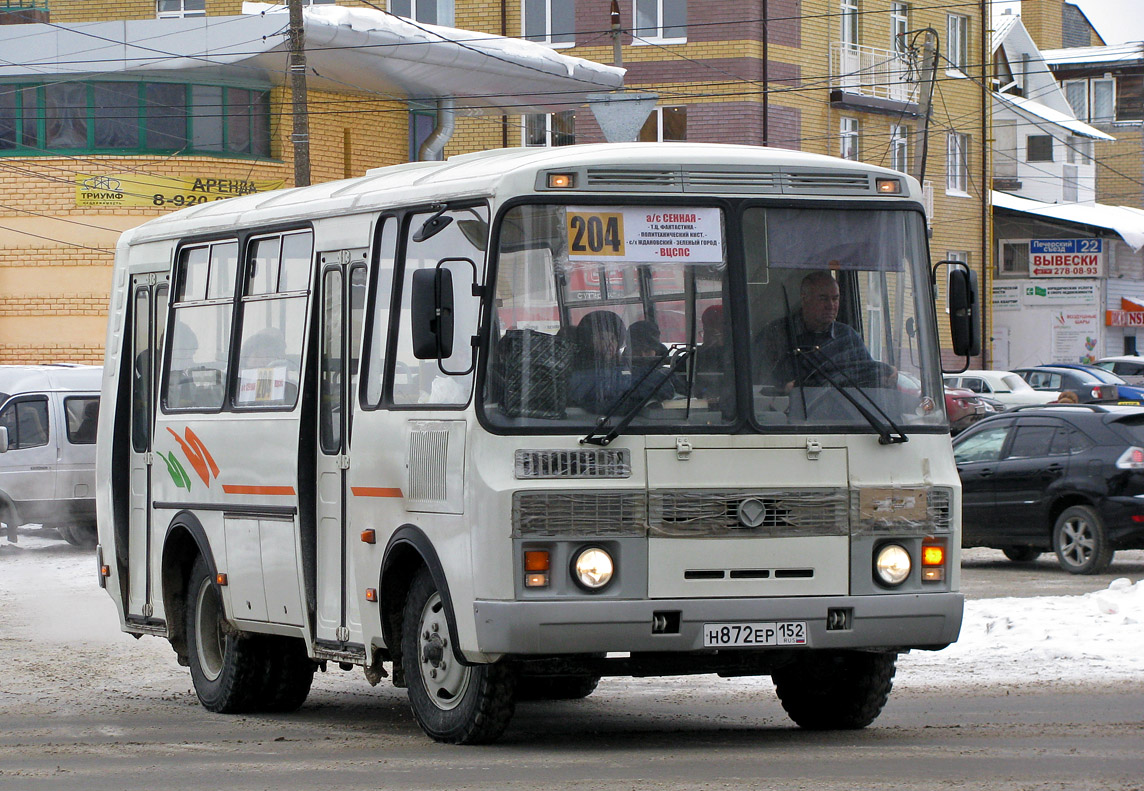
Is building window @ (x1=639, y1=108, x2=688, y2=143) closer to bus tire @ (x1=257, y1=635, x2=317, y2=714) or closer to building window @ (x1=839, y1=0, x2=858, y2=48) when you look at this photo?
building window @ (x1=839, y1=0, x2=858, y2=48)

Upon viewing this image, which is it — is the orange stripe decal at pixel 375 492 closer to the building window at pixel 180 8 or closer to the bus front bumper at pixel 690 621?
the bus front bumper at pixel 690 621

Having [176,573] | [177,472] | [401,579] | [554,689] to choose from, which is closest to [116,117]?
[176,573]

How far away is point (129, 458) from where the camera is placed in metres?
11.9

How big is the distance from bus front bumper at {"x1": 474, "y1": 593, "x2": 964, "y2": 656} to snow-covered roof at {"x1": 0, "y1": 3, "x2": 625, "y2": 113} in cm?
2408

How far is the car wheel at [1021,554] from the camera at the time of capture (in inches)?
760

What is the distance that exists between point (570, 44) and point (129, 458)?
33459 mm

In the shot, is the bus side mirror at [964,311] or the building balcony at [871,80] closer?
the bus side mirror at [964,311]

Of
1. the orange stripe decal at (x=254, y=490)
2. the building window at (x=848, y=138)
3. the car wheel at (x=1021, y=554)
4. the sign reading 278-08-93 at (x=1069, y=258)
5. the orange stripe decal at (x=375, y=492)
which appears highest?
A: the building window at (x=848, y=138)

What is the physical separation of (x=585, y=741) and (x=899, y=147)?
4125 cm

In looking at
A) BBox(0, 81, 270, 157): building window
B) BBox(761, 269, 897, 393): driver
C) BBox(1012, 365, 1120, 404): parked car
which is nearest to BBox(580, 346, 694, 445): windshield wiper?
BBox(761, 269, 897, 393): driver

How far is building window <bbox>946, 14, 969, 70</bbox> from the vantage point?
166ft

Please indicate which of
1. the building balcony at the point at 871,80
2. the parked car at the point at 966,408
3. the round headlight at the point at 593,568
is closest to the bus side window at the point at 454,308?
the round headlight at the point at 593,568

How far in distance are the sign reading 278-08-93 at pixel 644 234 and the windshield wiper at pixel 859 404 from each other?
0.57 meters

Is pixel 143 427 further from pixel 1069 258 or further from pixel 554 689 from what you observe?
pixel 1069 258
